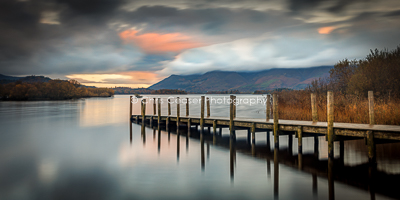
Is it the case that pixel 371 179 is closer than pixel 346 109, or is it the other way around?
pixel 371 179

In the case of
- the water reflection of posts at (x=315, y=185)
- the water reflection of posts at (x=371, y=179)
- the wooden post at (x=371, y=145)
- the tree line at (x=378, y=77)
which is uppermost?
the tree line at (x=378, y=77)

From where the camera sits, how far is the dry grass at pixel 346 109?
14.0m

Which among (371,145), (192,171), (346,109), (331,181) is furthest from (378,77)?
(192,171)

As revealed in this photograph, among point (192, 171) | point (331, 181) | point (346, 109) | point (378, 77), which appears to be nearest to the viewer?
point (331, 181)

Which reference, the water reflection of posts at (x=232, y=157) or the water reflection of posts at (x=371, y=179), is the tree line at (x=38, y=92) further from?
the water reflection of posts at (x=371, y=179)

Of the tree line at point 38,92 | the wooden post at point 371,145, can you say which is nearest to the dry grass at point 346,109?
the wooden post at point 371,145

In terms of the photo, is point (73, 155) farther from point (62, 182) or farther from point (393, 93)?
point (393, 93)

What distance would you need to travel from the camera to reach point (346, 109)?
16.6 metres

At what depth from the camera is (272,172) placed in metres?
11.1

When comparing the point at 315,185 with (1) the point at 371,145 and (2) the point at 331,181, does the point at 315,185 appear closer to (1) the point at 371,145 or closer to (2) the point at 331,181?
(2) the point at 331,181

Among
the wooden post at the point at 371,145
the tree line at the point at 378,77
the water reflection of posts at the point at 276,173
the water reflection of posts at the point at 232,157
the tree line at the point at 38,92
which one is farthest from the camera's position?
the tree line at the point at 38,92

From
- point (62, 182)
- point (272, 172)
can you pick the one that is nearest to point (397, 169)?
point (272, 172)

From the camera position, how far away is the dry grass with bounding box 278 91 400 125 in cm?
1400

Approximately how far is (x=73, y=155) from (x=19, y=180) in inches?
186
